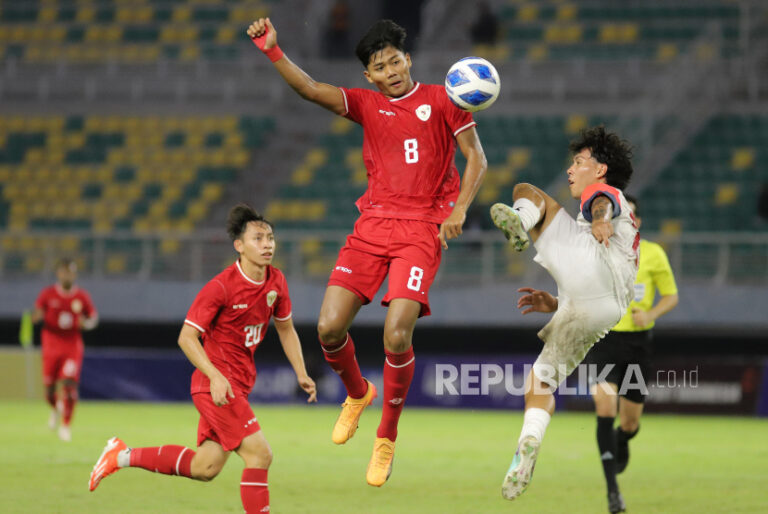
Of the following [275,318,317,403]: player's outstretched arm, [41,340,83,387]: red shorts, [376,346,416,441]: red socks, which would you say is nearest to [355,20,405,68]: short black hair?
[275,318,317,403]: player's outstretched arm

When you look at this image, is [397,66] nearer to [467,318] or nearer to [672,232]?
[467,318]

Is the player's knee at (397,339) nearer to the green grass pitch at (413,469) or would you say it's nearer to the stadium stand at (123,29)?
the green grass pitch at (413,469)

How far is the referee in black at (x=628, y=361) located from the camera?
361 inches

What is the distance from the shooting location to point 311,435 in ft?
50.9

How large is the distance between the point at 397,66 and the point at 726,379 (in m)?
13.3

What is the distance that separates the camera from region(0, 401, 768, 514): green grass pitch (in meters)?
9.31

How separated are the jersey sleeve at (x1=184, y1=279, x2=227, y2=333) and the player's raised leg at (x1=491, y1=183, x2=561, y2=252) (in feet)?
6.61

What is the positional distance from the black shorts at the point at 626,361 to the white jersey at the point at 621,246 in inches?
96.7

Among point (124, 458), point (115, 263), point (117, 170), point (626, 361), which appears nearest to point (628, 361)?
point (626, 361)

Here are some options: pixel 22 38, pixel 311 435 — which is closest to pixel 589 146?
pixel 311 435

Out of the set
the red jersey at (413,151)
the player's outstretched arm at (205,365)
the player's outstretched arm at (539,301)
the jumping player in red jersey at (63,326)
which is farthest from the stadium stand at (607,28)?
the player's outstretched arm at (205,365)

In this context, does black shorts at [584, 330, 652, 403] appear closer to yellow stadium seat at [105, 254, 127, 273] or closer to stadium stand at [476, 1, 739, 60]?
yellow stadium seat at [105, 254, 127, 273]

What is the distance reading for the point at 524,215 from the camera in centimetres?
671

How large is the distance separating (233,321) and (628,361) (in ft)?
12.3
